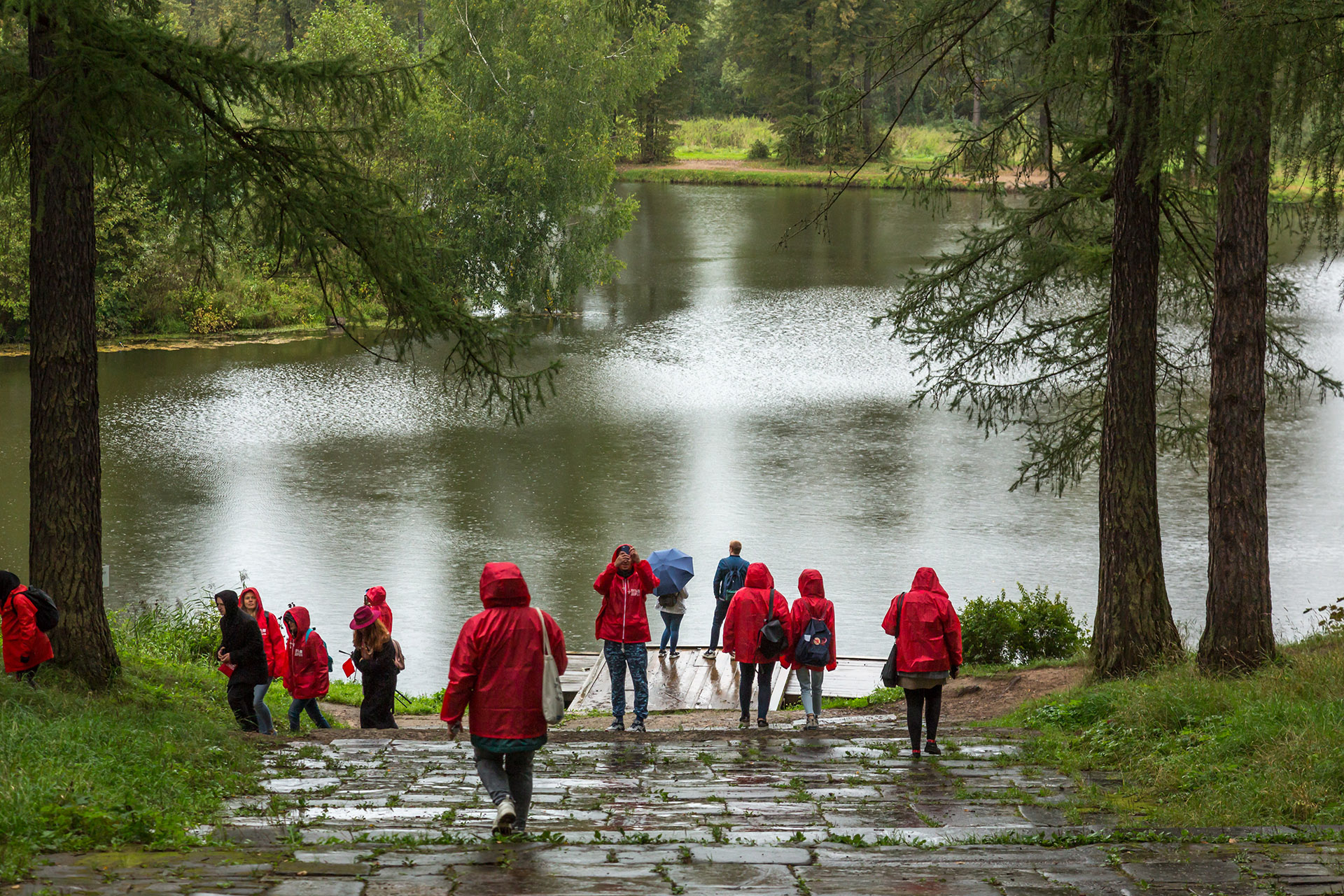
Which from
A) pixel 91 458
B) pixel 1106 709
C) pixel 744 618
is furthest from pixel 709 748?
pixel 91 458

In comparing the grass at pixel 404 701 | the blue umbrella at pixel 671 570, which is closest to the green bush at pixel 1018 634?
the blue umbrella at pixel 671 570

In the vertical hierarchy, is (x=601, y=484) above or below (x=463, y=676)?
below

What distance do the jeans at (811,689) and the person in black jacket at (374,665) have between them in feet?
10.4

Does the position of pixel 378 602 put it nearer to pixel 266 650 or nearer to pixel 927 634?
pixel 266 650

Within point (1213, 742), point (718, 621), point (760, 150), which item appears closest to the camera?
point (1213, 742)

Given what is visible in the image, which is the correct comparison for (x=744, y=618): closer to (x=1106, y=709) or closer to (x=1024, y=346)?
(x=1106, y=709)

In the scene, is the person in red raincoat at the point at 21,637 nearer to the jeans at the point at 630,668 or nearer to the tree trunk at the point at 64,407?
the tree trunk at the point at 64,407

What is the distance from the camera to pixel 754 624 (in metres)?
9.18

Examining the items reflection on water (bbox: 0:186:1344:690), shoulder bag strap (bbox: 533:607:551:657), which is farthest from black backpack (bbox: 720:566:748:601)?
shoulder bag strap (bbox: 533:607:551:657)

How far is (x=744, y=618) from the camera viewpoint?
30.0ft

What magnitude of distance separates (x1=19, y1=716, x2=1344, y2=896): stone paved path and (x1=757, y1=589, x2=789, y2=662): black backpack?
141 cm

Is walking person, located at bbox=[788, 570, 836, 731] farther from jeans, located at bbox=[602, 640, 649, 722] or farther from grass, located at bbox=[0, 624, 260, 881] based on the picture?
grass, located at bbox=[0, 624, 260, 881]

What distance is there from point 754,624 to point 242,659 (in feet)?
12.7

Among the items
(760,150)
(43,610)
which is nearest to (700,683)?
(43,610)
